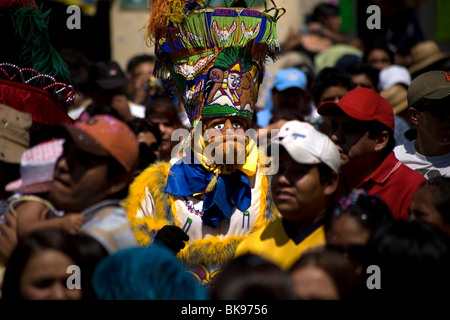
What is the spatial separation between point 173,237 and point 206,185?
0.49 meters

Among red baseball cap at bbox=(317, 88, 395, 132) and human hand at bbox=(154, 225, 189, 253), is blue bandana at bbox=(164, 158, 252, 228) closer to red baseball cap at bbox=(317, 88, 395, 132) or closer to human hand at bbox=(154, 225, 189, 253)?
human hand at bbox=(154, 225, 189, 253)

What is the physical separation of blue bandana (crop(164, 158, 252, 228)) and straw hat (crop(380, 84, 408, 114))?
233 cm

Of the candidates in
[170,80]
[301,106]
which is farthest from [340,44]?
[170,80]

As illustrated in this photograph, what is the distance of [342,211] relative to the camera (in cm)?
328

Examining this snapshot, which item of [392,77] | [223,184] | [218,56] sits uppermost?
[218,56]

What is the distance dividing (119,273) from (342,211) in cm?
107

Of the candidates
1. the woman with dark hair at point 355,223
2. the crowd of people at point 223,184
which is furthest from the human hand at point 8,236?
the woman with dark hair at point 355,223

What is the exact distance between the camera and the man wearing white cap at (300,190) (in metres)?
3.46

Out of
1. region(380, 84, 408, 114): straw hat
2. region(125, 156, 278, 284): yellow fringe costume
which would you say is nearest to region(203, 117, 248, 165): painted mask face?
region(125, 156, 278, 284): yellow fringe costume

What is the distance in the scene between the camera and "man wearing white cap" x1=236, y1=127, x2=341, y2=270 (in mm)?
3461

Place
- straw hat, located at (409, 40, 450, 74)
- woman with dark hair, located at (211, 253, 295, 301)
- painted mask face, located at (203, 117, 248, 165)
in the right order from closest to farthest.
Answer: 1. woman with dark hair, located at (211, 253, 295, 301)
2. painted mask face, located at (203, 117, 248, 165)
3. straw hat, located at (409, 40, 450, 74)

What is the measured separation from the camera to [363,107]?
→ 4.24 metres

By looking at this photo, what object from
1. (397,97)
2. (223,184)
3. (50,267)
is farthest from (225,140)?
(397,97)

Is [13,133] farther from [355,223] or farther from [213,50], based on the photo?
[355,223]
